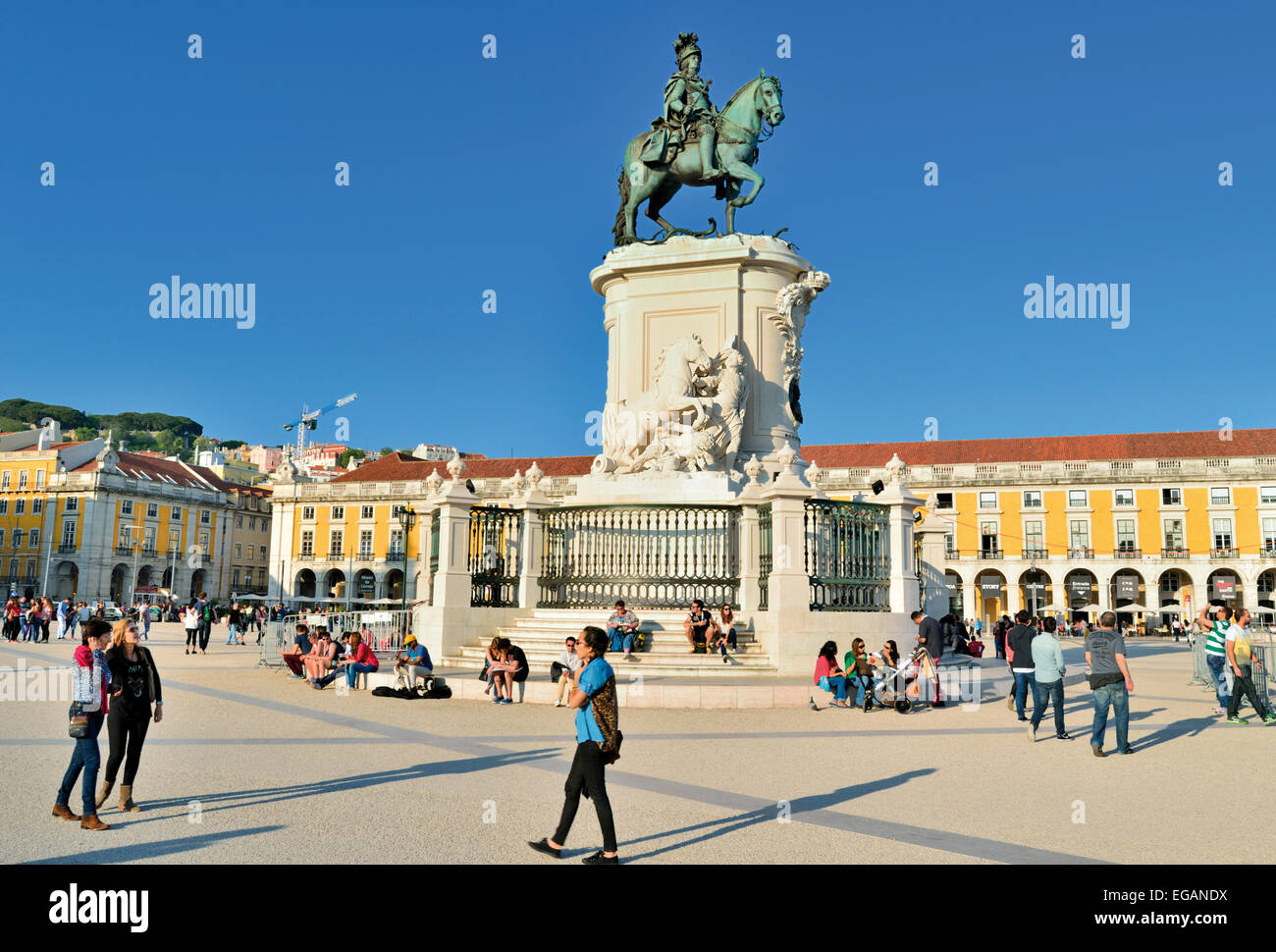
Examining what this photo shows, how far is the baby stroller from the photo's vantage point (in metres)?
12.3

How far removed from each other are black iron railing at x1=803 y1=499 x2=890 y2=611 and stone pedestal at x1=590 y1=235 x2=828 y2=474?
209cm

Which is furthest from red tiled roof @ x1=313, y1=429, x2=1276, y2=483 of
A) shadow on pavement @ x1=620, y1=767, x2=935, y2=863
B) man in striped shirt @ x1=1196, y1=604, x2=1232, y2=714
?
shadow on pavement @ x1=620, y1=767, x2=935, y2=863

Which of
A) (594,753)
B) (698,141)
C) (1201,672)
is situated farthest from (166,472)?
(594,753)

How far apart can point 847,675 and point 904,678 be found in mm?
914

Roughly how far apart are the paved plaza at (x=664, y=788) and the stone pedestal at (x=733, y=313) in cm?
641

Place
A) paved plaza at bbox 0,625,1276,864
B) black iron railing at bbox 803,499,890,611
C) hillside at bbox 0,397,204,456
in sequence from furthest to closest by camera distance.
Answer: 1. hillside at bbox 0,397,204,456
2. black iron railing at bbox 803,499,890,611
3. paved plaza at bbox 0,625,1276,864

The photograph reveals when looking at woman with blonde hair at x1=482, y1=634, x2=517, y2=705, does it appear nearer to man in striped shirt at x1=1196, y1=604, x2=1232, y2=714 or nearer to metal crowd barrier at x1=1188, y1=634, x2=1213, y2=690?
man in striped shirt at x1=1196, y1=604, x2=1232, y2=714

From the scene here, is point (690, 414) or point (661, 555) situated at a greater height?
point (690, 414)

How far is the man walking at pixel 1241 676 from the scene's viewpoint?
11.5m

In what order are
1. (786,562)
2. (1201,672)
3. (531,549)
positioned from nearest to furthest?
(786,562), (531,549), (1201,672)

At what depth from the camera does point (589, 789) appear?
16.7 ft

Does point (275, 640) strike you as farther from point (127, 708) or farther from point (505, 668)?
point (127, 708)
